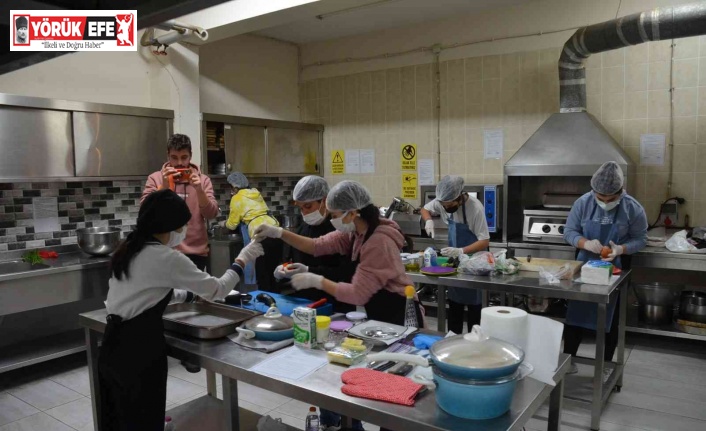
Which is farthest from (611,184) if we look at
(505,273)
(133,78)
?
(133,78)

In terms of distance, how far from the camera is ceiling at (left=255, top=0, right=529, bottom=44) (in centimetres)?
522

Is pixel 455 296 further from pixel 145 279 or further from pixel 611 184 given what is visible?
pixel 145 279

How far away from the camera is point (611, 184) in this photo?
11.4 ft

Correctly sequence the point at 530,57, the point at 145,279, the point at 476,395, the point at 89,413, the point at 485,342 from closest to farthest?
1. the point at 476,395
2. the point at 485,342
3. the point at 145,279
4. the point at 89,413
5. the point at 530,57

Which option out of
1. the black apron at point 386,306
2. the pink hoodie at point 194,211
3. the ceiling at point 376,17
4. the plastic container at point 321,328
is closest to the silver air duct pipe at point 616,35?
the ceiling at point 376,17

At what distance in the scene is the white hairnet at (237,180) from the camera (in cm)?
515

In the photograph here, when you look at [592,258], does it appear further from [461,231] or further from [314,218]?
[314,218]

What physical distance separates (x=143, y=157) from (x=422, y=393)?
3.79 meters

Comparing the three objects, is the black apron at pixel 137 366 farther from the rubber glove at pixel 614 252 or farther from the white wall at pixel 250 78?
the white wall at pixel 250 78

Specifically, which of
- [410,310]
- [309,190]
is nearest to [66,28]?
[410,310]

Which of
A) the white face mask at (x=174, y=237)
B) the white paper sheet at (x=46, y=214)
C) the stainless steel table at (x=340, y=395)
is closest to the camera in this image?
the stainless steel table at (x=340, y=395)

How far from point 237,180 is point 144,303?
10.4 ft

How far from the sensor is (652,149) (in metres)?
4.67

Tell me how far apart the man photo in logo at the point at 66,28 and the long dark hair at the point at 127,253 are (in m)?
1.30
